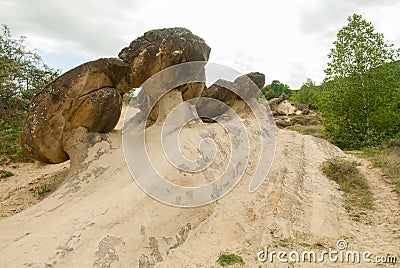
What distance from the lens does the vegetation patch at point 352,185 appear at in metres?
5.63

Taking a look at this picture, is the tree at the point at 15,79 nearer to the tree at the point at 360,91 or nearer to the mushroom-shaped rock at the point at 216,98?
the mushroom-shaped rock at the point at 216,98

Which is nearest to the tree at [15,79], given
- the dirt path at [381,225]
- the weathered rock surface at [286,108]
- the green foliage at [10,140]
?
the green foliage at [10,140]

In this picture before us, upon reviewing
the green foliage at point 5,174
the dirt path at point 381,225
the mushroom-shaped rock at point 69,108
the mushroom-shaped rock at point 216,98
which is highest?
the mushroom-shaped rock at point 216,98

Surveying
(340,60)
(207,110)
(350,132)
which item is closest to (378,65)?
(340,60)

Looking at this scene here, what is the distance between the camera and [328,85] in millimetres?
13258

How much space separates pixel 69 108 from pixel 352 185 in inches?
212

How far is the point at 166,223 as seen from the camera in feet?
14.3

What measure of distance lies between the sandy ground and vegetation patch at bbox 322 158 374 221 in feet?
0.50

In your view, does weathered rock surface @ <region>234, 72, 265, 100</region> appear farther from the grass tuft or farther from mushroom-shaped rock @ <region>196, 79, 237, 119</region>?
the grass tuft

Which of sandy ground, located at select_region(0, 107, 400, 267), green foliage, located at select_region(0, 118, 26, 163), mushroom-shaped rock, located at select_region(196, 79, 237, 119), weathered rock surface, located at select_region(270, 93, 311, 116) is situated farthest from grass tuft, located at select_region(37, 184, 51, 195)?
weathered rock surface, located at select_region(270, 93, 311, 116)

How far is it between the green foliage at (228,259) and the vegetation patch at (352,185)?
229cm

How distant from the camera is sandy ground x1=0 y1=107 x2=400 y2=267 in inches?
147

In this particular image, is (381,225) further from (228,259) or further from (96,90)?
(96,90)

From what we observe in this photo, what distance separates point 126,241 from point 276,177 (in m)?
3.29
